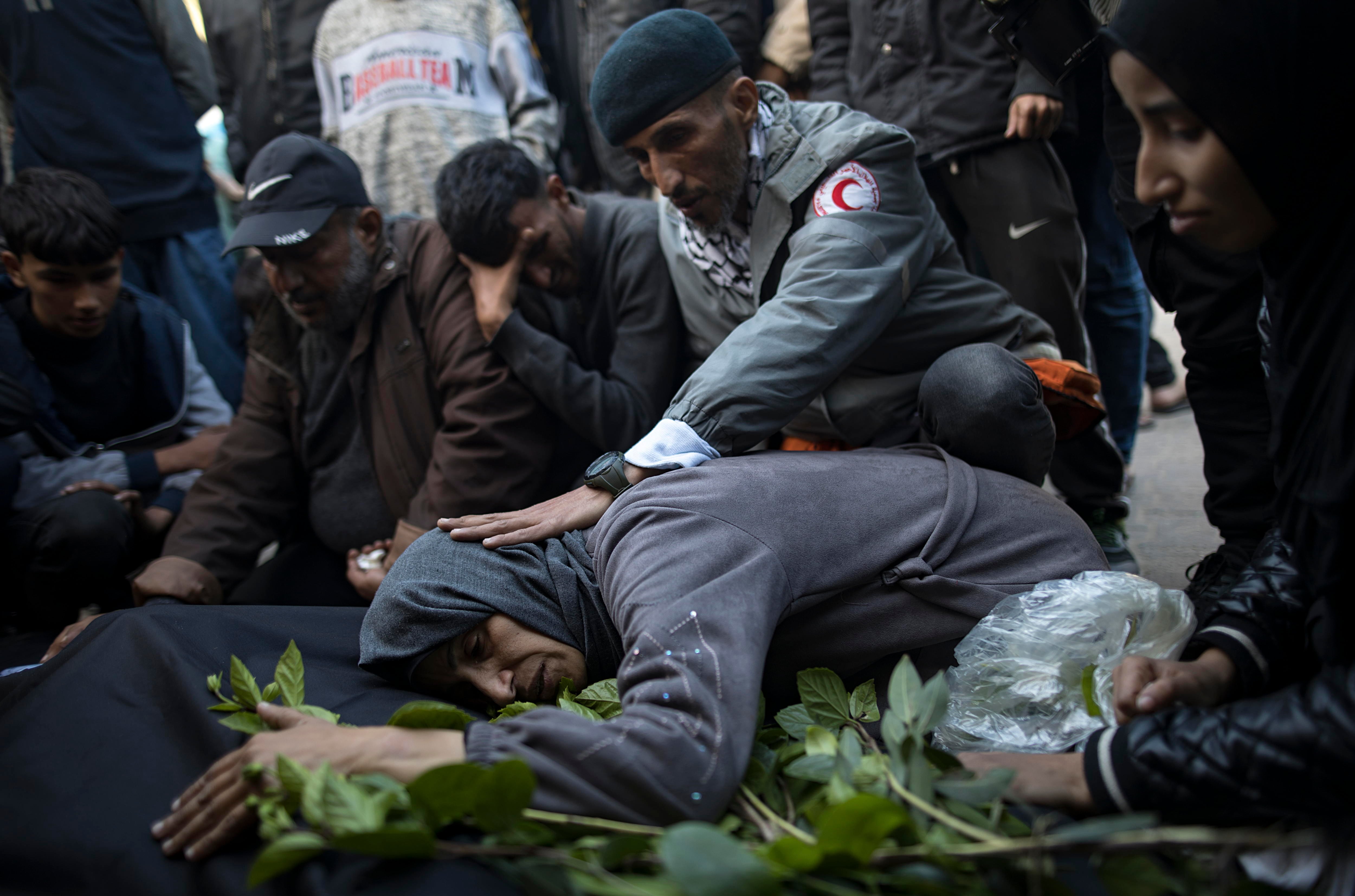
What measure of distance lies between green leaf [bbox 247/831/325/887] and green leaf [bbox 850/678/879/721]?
933mm

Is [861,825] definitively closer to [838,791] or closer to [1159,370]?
[838,791]

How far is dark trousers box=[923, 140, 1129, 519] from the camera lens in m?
2.81

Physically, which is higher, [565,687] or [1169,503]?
[565,687]

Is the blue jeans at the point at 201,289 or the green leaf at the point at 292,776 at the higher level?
the blue jeans at the point at 201,289

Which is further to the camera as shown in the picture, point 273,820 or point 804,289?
point 804,289

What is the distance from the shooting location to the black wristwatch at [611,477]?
2.03 metres

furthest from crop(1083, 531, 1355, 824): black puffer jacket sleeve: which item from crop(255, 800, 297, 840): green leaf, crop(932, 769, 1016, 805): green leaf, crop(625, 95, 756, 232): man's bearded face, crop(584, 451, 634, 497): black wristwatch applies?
crop(625, 95, 756, 232): man's bearded face

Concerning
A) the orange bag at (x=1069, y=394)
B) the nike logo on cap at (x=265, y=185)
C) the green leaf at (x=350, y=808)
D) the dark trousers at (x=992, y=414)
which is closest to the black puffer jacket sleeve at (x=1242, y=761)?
the dark trousers at (x=992, y=414)

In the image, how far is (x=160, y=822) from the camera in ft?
4.77

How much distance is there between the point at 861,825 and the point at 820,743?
35 centimetres

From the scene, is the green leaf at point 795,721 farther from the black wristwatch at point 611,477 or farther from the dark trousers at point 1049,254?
the dark trousers at point 1049,254

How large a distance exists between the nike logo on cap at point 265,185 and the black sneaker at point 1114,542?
280cm

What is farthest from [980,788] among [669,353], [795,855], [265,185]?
[265,185]

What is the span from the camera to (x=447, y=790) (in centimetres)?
127
